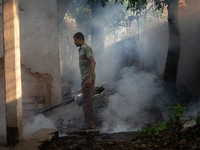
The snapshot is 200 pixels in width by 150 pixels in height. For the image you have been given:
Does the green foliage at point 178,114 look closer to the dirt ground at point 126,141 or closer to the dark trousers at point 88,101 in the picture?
the dirt ground at point 126,141

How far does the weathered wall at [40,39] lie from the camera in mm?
5301

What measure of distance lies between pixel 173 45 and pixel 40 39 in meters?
4.62

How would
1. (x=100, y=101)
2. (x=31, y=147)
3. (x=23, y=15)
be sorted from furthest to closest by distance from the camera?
1. (x=100, y=101)
2. (x=23, y=15)
3. (x=31, y=147)

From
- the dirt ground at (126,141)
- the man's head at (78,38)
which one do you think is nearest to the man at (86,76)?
the man's head at (78,38)

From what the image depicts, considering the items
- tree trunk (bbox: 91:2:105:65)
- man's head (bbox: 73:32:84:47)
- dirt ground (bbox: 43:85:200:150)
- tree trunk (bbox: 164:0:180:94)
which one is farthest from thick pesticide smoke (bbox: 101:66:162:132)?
tree trunk (bbox: 91:2:105:65)

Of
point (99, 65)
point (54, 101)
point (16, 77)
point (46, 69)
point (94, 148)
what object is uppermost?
point (99, 65)

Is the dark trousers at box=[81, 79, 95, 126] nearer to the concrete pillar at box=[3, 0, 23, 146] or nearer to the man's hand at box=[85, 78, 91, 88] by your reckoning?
the man's hand at box=[85, 78, 91, 88]

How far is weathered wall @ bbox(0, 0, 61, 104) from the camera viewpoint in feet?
17.4

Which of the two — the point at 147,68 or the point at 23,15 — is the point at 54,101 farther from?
the point at 147,68

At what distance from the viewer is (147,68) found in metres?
10.9

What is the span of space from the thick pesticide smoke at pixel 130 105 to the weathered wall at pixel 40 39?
5.91ft

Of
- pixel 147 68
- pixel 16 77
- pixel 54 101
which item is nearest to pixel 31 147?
pixel 16 77

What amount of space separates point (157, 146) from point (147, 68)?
28.4 feet

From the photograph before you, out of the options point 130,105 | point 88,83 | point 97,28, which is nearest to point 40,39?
point 88,83
